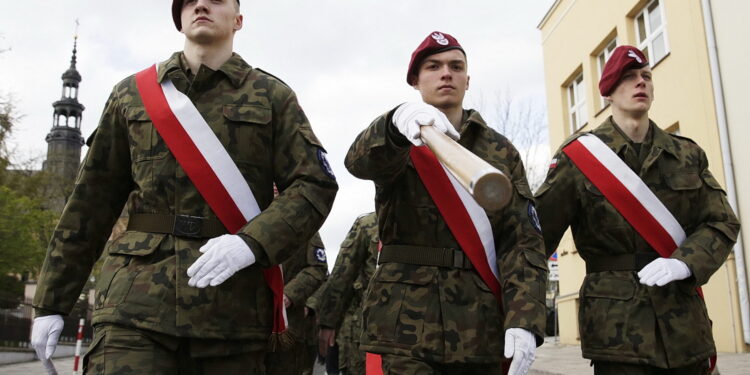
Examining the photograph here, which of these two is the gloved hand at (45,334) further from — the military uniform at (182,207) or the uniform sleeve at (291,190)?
the uniform sleeve at (291,190)

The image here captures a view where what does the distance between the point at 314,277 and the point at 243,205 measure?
4107 mm

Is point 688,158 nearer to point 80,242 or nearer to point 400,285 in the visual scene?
point 400,285

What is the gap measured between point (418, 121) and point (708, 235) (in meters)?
2.23

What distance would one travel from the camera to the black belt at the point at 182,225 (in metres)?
2.98

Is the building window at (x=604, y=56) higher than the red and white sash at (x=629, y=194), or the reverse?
the building window at (x=604, y=56)

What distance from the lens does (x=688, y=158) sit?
4.54m

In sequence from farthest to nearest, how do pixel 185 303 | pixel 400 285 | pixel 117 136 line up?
1. pixel 400 285
2. pixel 117 136
3. pixel 185 303

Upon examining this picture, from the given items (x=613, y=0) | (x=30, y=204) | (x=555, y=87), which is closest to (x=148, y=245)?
(x=613, y=0)

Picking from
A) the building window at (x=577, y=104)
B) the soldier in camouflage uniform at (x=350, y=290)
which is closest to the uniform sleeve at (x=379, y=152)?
the soldier in camouflage uniform at (x=350, y=290)

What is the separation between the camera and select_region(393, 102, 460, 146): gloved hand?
2.90m

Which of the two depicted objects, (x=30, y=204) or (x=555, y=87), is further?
(x=30, y=204)

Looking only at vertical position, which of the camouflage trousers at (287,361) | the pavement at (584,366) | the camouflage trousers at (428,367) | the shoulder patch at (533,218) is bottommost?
the pavement at (584,366)

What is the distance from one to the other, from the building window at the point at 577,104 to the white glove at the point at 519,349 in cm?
1744

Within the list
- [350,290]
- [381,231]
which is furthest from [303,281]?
[381,231]
